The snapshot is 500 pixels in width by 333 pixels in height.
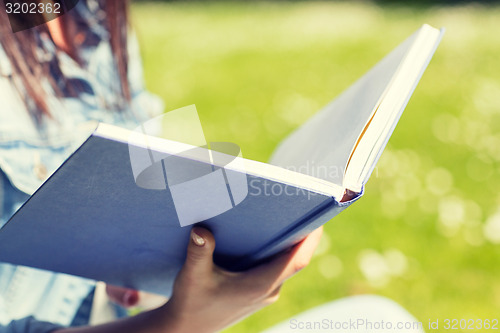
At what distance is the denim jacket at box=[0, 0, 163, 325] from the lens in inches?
35.0

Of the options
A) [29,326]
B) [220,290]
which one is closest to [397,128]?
[220,290]

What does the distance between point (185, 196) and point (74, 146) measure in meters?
0.54

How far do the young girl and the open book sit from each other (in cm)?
6

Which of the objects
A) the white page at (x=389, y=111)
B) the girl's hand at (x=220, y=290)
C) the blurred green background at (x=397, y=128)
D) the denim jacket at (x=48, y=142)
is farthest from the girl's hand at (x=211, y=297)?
the blurred green background at (x=397, y=128)

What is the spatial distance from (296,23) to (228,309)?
4.25 meters

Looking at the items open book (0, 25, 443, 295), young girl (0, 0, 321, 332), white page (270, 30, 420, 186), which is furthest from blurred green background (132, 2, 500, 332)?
open book (0, 25, 443, 295)

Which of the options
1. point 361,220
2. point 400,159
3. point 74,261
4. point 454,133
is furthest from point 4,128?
point 454,133

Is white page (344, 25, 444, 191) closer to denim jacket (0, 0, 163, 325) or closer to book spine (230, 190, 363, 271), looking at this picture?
book spine (230, 190, 363, 271)

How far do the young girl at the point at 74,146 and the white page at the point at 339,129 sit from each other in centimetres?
15

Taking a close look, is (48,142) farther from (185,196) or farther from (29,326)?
(185,196)

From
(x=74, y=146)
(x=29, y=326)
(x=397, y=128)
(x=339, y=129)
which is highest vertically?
(x=339, y=129)

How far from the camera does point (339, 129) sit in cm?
80

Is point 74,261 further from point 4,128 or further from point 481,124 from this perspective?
point 481,124

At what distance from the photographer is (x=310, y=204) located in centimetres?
61
